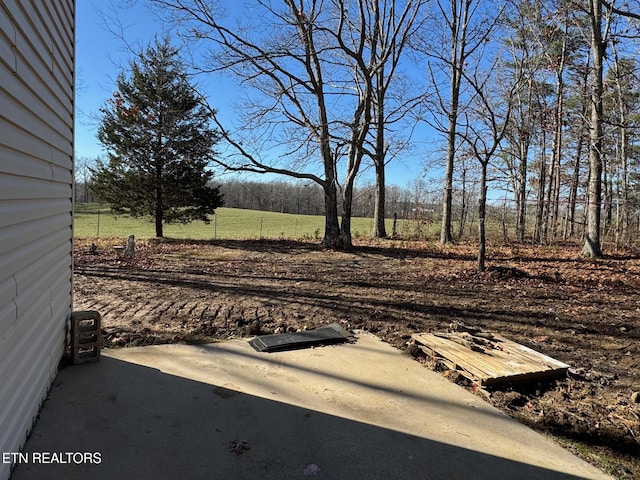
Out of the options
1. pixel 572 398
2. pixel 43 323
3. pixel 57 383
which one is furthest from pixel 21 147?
pixel 572 398

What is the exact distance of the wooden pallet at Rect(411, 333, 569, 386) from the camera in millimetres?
3043

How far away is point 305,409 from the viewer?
2564 mm

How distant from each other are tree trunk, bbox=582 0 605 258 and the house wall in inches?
463

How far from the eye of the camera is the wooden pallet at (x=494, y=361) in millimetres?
3043

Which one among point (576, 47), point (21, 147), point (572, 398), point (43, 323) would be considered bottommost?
point (572, 398)

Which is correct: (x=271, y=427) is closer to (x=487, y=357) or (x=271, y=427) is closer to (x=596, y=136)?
(x=487, y=357)

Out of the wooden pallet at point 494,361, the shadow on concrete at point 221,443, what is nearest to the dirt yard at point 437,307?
the wooden pallet at point 494,361

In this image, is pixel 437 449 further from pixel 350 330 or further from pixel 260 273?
pixel 260 273

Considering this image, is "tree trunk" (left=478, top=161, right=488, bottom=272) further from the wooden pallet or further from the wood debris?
the wooden pallet

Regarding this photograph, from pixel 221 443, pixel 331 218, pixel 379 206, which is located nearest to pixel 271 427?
pixel 221 443

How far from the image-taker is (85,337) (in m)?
3.17

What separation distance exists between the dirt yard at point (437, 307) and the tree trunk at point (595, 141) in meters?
0.73

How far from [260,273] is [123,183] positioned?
9.99 m

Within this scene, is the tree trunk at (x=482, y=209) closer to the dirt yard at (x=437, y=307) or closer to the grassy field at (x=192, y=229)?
the dirt yard at (x=437, y=307)
